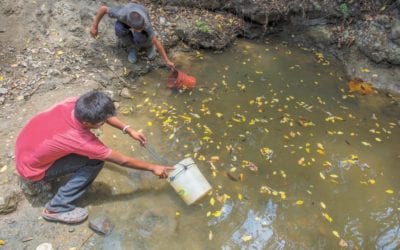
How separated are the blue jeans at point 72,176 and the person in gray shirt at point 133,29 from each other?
2.22m

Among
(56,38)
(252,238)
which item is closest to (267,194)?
(252,238)

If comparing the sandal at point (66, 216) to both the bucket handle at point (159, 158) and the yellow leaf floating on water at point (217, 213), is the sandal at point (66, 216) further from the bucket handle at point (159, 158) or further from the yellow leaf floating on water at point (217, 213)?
the yellow leaf floating on water at point (217, 213)

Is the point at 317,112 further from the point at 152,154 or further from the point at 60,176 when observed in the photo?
the point at 60,176

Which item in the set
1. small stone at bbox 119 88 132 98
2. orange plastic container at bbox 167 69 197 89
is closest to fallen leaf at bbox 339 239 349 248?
orange plastic container at bbox 167 69 197 89

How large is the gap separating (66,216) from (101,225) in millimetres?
367

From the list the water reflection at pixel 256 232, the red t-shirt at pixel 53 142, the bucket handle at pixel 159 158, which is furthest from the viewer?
the bucket handle at pixel 159 158

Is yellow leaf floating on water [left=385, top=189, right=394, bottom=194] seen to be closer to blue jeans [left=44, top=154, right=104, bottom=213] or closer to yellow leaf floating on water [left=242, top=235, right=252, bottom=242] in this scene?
yellow leaf floating on water [left=242, top=235, right=252, bottom=242]

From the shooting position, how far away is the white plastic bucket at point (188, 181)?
3904 millimetres

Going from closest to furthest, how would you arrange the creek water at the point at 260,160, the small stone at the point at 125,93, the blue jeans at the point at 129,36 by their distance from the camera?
the creek water at the point at 260,160 → the small stone at the point at 125,93 → the blue jeans at the point at 129,36

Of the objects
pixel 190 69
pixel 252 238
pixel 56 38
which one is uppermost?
pixel 56 38

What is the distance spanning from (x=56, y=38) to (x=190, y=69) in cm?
218

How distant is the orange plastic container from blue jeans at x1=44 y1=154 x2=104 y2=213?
2.30m

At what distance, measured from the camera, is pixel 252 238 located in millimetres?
4086

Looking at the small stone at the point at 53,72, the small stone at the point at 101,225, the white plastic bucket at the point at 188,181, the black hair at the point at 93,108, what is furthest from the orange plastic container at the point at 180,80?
the small stone at the point at 101,225
